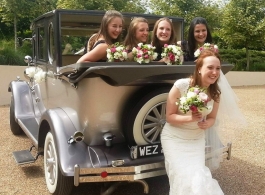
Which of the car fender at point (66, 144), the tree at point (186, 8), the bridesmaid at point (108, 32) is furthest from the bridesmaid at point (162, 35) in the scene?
the tree at point (186, 8)

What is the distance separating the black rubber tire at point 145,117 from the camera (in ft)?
9.86

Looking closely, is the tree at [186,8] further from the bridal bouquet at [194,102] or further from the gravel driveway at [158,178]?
the bridal bouquet at [194,102]

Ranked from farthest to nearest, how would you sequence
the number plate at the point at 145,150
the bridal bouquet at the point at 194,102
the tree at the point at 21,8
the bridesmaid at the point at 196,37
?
1. the tree at the point at 21,8
2. the bridesmaid at the point at 196,37
3. the number plate at the point at 145,150
4. the bridal bouquet at the point at 194,102

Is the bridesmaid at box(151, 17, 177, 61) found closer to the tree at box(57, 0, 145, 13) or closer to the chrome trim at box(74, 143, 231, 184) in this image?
the chrome trim at box(74, 143, 231, 184)

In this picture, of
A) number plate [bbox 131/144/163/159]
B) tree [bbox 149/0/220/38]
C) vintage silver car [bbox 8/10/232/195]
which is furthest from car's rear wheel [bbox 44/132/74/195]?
tree [bbox 149/0/220/38]

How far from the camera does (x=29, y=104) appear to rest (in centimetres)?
524

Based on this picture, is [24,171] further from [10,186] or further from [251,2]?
[251,2]

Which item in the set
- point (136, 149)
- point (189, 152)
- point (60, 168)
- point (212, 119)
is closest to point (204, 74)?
point (212, 119)

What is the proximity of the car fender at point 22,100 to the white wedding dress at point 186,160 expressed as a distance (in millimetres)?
2815

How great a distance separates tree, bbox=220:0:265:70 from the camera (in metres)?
15.8

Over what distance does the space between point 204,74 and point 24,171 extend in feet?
8.71

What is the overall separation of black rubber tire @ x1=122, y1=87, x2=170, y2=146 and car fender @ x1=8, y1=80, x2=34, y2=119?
252 cm

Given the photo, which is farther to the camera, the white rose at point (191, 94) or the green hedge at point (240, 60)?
the green hedge at point (240, 60)

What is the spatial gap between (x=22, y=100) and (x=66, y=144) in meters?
2.54
